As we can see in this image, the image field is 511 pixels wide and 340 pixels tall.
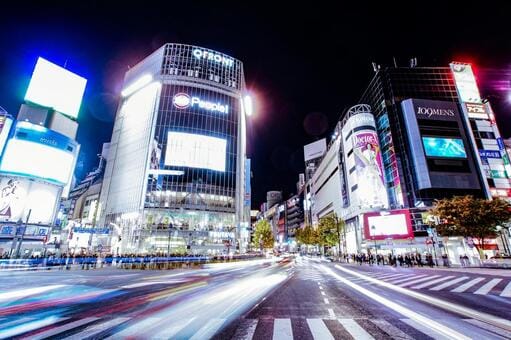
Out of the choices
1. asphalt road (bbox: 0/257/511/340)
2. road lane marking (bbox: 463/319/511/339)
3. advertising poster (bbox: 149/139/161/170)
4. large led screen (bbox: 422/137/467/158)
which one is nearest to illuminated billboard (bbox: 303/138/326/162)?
large led screen (bbox: 422/137/467/158)

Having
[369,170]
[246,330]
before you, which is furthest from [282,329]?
[369,170]

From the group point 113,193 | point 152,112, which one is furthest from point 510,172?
point 113,193

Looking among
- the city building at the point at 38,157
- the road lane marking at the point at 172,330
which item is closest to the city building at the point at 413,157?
the road lane marking at the point at 172,330

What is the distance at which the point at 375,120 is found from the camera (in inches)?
2756

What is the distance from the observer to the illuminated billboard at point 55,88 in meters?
58.8

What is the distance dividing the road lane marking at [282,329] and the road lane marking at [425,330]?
10.5 feet

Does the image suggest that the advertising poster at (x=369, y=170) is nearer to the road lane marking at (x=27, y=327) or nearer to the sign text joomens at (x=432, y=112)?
the sign text joomens at (x=432, y=112)

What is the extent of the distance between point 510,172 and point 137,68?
11607 cm

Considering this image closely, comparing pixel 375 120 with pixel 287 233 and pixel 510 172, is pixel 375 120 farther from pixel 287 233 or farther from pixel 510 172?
pixel 287 233

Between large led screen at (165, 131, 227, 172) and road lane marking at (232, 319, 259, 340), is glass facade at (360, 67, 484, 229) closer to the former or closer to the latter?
large led screen at (165, 131, 227, 172)

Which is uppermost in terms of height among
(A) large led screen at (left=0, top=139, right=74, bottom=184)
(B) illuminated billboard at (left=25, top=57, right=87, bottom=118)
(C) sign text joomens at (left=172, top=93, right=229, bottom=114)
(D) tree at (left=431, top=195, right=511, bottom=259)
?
(C) sign text joomens at (left=172, top=93, right=229, bottom=114)

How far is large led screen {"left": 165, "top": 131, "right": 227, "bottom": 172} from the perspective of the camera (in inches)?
2847

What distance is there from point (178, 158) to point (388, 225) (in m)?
56.8

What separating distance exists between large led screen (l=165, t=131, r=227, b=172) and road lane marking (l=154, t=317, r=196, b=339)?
67.7 metres
